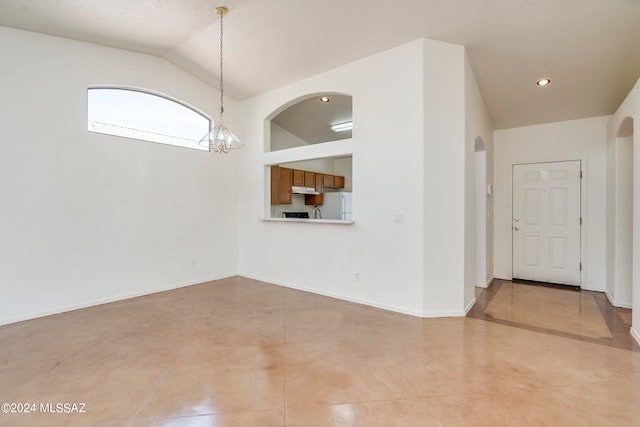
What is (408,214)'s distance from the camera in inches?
137

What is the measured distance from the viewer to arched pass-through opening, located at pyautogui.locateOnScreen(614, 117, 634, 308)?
12.3ft

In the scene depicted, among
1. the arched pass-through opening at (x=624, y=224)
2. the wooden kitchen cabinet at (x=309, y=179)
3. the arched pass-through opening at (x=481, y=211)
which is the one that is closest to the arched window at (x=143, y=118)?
the wooden kitchen cabinet at (x=309, y=179)

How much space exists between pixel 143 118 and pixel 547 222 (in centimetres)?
650

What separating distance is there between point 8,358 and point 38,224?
1.55m

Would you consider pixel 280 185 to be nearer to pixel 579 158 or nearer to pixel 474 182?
pixel 474 182

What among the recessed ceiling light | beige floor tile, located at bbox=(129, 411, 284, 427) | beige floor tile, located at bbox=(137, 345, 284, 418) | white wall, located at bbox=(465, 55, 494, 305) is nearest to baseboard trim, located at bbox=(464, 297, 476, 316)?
white wall, located at bbox=(465, 55, 494, 305)

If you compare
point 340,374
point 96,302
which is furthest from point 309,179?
point 340,374

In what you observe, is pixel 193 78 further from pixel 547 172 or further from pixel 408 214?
pixel 547 172

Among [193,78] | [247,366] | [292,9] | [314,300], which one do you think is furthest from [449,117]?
[193,78]

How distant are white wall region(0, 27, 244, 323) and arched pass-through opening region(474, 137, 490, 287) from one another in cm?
438

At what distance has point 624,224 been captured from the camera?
12.4 ft

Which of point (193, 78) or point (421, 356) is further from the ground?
point (193, 78)

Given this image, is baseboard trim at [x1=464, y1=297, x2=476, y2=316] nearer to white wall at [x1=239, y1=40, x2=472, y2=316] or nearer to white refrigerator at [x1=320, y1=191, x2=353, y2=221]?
white wall at [x1=239, y1=40, x2=472, y2=316]

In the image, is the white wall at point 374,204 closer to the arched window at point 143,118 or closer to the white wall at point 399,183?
the white wall at point 399,183
